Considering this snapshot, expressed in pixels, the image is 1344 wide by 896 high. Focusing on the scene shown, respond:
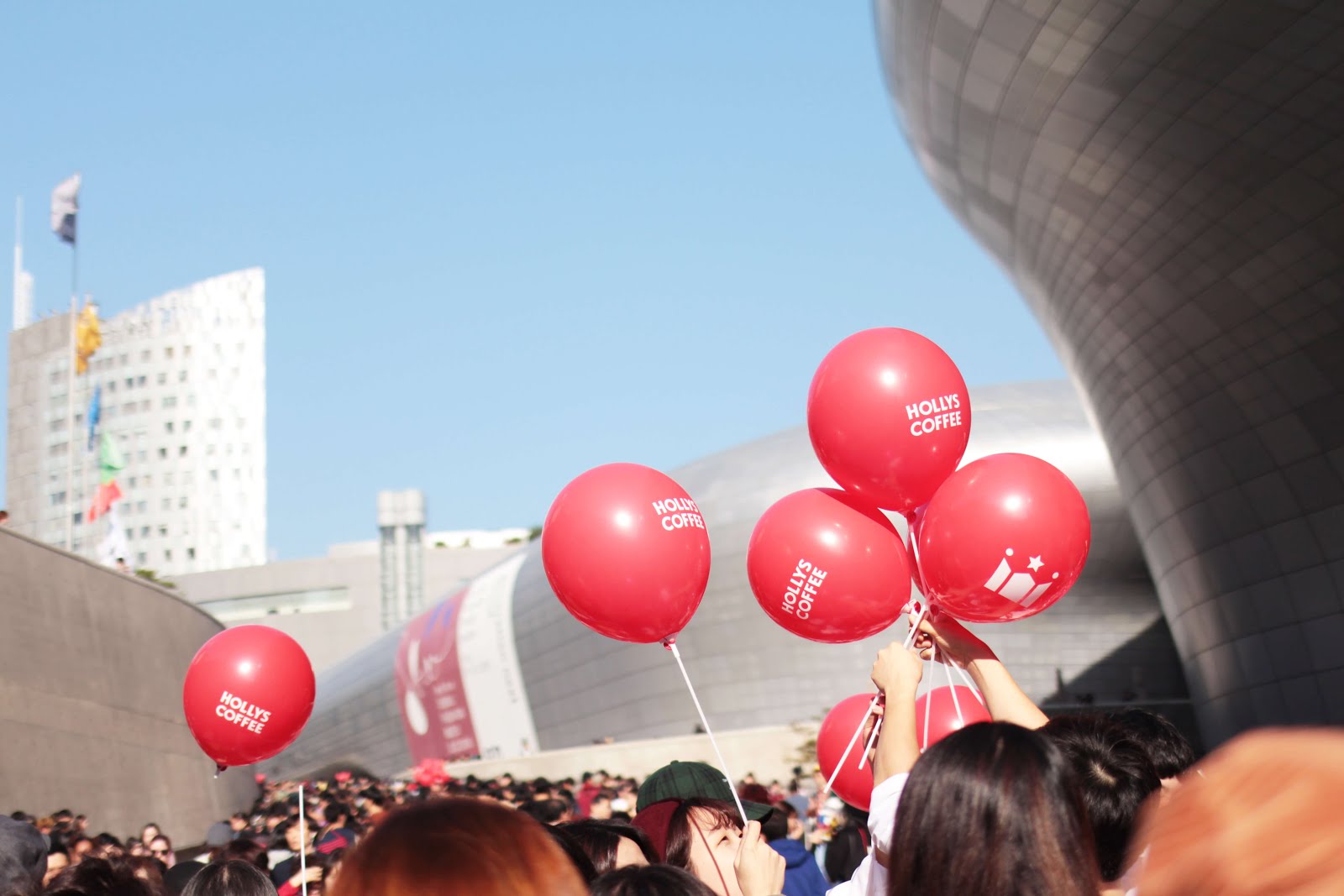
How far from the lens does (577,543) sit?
19.4ft

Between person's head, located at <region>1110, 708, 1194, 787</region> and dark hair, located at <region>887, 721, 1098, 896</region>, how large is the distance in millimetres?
1278

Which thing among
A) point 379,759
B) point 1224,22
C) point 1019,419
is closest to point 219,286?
point 379,759

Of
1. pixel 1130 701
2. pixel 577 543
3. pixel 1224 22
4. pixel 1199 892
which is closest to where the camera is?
pixel 1199 892

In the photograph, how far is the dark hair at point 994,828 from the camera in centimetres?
210

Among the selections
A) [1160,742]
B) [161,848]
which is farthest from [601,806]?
[1160,742]

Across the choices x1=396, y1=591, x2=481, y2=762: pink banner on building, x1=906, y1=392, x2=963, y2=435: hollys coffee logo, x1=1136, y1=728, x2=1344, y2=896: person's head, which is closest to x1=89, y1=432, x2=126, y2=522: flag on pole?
x1=396, y1=591, x2=481, y2=762: pink banner on building

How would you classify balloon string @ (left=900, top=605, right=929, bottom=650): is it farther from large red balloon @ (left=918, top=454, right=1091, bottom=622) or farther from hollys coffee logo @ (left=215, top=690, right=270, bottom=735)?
hollys coffee logo @ (left=215, top=690, right=270, bottom=735)

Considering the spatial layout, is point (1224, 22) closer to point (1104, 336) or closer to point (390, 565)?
point (1104, 336)

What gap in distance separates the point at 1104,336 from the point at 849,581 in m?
15.2

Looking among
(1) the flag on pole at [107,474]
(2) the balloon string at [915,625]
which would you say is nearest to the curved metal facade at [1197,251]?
(2) the balloon string at [915,625]

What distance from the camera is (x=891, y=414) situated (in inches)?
216

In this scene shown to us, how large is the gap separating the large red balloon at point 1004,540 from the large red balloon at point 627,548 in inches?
41.9

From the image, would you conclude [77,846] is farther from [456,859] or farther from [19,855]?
[456,859]

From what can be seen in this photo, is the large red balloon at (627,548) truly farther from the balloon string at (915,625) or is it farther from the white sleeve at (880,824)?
the white sleeve at (880,824)
